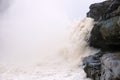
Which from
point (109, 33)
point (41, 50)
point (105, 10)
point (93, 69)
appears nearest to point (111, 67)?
point (109, 33)

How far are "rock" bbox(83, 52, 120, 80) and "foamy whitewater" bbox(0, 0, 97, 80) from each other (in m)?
0.59

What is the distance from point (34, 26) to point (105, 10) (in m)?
13.5

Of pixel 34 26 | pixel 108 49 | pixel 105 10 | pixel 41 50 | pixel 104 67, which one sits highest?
pixel 105 10

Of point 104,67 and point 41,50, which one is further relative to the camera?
point 41,50

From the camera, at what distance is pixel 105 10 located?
16266mm

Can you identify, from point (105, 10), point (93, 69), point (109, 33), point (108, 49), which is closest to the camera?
point (109, 33)

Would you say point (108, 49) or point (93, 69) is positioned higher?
point (108, 49)

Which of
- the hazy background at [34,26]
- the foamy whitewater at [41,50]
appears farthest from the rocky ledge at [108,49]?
the hazy background at [34,26]

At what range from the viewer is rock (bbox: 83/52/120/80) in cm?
1117

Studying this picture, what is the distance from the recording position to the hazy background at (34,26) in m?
21.7

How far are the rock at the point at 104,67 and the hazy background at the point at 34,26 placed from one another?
595 cm

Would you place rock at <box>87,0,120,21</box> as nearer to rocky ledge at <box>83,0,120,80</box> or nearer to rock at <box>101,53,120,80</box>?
rocky ledge at <box>83,0,120,80</box>

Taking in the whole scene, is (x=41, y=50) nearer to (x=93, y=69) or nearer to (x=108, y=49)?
(x=108, y=49)

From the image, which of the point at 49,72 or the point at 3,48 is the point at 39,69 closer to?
the point at 49,72
